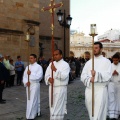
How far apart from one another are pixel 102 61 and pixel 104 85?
0.51 metres

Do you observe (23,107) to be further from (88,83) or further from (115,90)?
(88,83)

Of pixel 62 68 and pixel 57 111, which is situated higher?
pixel 62 68

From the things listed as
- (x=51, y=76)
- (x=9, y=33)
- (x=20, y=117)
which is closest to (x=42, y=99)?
(x=20, y=117)

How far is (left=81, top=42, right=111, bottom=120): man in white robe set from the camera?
250 inches

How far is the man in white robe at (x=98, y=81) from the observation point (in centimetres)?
635

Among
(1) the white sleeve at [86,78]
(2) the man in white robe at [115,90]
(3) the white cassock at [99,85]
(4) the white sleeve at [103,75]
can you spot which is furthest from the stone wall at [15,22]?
(4) the white sleeve at [103,75]

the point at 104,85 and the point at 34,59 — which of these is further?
the point at 34,59

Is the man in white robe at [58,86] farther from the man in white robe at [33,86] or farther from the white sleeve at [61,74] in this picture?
the man in white robe at [33,86]

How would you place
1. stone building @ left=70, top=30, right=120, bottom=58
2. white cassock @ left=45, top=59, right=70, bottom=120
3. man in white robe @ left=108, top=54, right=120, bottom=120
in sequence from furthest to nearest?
1. stone building @ left=70, top=30, right=120, bottom=58
2. man in white robe @ left=108, top=54, right=120, bottom=120
3. white cassock @ left=45, top=59, right=70, bottom=120

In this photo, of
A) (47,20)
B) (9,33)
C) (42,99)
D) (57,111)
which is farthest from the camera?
(47,20)

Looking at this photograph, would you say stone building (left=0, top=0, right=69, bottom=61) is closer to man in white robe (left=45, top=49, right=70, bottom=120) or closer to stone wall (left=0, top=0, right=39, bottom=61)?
stone wall (left=0, top=0, right=39, bottom=61)

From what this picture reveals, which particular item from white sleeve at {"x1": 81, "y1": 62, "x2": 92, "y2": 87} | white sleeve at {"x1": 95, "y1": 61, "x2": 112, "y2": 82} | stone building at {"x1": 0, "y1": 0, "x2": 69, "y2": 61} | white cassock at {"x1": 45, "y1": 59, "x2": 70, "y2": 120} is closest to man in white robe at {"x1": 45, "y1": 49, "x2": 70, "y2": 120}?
white cassock at {"x1": 45, "y1": 59, "x2": 70, "y2": 120}

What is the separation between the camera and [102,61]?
21.5 ft

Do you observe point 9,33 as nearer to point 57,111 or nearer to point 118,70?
point 118,70
